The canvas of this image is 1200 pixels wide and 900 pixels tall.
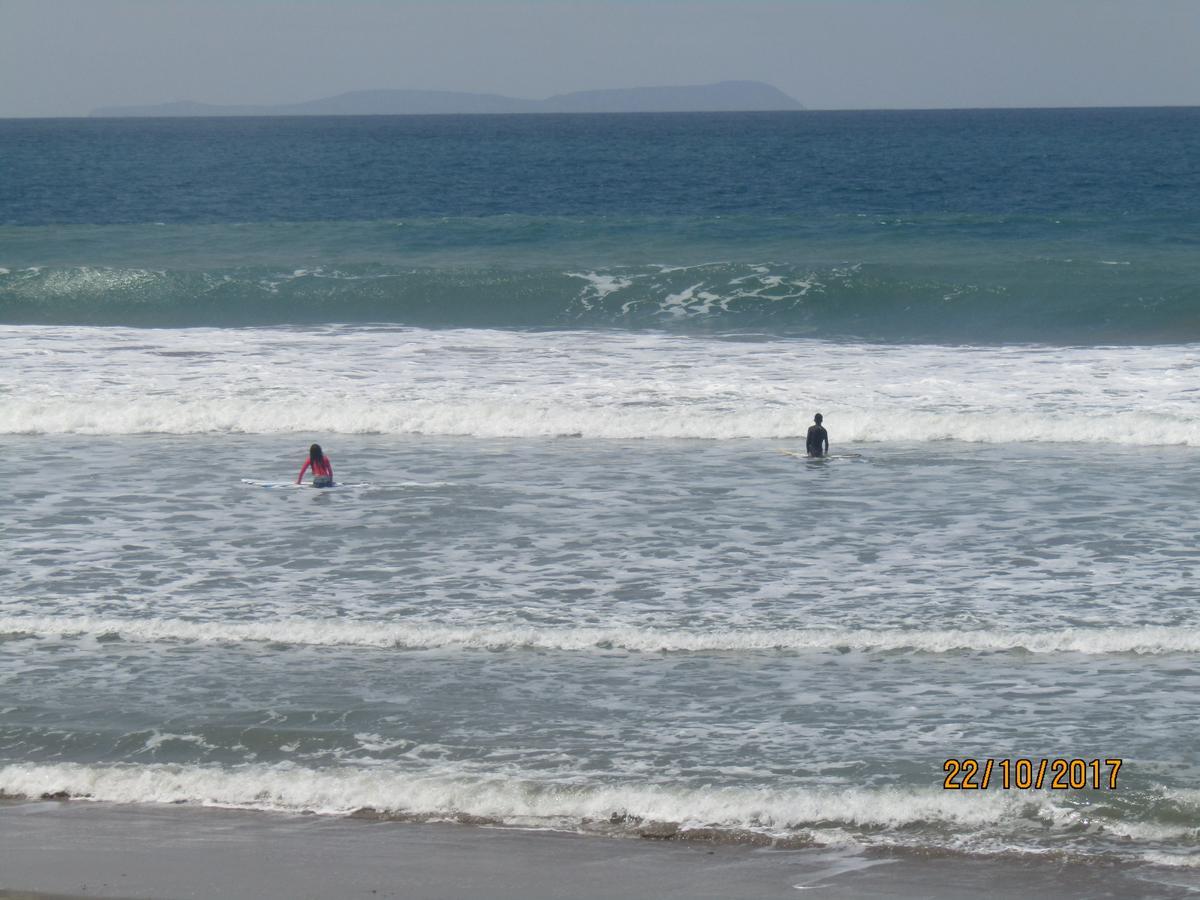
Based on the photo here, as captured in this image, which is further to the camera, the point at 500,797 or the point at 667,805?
the point at 500,797

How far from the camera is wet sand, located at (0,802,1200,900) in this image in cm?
810

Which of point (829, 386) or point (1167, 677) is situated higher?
point (829, 386)

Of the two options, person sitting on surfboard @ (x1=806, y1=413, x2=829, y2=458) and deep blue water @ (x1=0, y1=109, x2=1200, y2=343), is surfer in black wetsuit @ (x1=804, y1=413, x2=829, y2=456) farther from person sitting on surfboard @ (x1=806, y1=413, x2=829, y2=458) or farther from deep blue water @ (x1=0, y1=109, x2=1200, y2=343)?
deep blue water @ (x1=0, y1=109, x2=1200, y2=343)

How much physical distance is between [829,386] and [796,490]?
21.8 ft

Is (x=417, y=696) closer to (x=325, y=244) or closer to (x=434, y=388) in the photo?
(x=434, y=388)

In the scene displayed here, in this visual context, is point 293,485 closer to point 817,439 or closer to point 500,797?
point 817,439

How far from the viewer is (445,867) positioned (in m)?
8.45

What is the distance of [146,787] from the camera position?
9.52 meters

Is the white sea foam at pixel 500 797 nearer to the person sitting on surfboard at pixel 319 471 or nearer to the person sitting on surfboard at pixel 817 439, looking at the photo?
the person sitting on surfboard at pixel 319 471

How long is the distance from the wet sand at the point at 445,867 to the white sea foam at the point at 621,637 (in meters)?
3.28

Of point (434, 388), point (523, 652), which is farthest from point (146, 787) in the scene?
point (434, 388)

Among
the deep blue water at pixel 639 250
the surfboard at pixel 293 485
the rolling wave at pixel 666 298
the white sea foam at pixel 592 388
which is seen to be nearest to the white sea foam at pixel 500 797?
the surfboard at pixel 293 485
